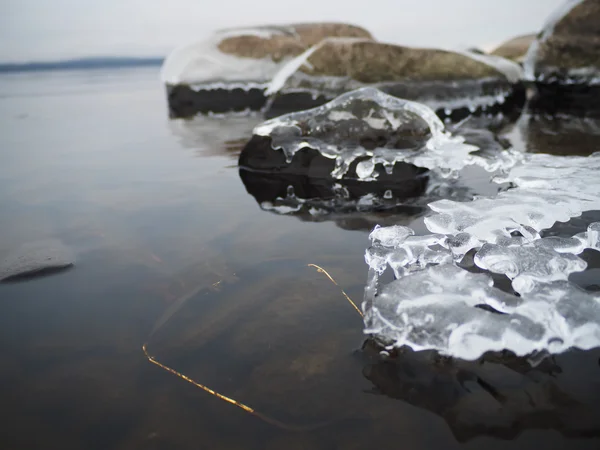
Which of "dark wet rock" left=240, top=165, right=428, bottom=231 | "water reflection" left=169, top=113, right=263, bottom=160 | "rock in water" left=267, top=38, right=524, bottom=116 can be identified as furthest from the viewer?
"rock in water" left=267, top=38, right=524, bottom=116

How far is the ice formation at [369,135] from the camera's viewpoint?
3861 mm

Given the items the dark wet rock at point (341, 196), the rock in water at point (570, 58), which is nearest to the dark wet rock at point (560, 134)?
the rock in water at point (570, 58)

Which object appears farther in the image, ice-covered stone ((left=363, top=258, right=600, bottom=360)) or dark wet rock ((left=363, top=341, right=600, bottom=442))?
ice-covered stone ((left=363, top=258, right=600, bottom=360))

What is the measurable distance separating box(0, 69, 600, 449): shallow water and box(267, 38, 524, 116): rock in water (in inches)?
192

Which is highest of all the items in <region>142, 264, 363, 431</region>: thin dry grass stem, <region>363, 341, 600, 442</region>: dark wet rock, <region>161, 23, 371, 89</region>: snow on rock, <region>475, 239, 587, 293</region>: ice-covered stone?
<region>475, 239, 587, 293</region>: ice-covered stone

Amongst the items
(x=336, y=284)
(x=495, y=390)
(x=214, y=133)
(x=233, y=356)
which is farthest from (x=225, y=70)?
(x=495, y=390)

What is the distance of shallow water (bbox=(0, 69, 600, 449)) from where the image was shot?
1.22m

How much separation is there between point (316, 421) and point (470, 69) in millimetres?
8187

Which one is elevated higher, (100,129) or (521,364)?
(521,364)

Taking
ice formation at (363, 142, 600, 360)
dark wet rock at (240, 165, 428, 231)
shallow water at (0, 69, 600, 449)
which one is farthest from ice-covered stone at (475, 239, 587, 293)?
dark wet rock at (240, 165, 428, 231)

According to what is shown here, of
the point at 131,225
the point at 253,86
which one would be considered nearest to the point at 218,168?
the point at 131,225

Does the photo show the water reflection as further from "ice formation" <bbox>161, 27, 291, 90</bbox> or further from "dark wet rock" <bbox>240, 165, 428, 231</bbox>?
"ice formation" <bbox>161, 27, 291, 90</bbox>

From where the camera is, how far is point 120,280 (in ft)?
6.93

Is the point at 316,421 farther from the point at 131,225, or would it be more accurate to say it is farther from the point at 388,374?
the point at 131,225
